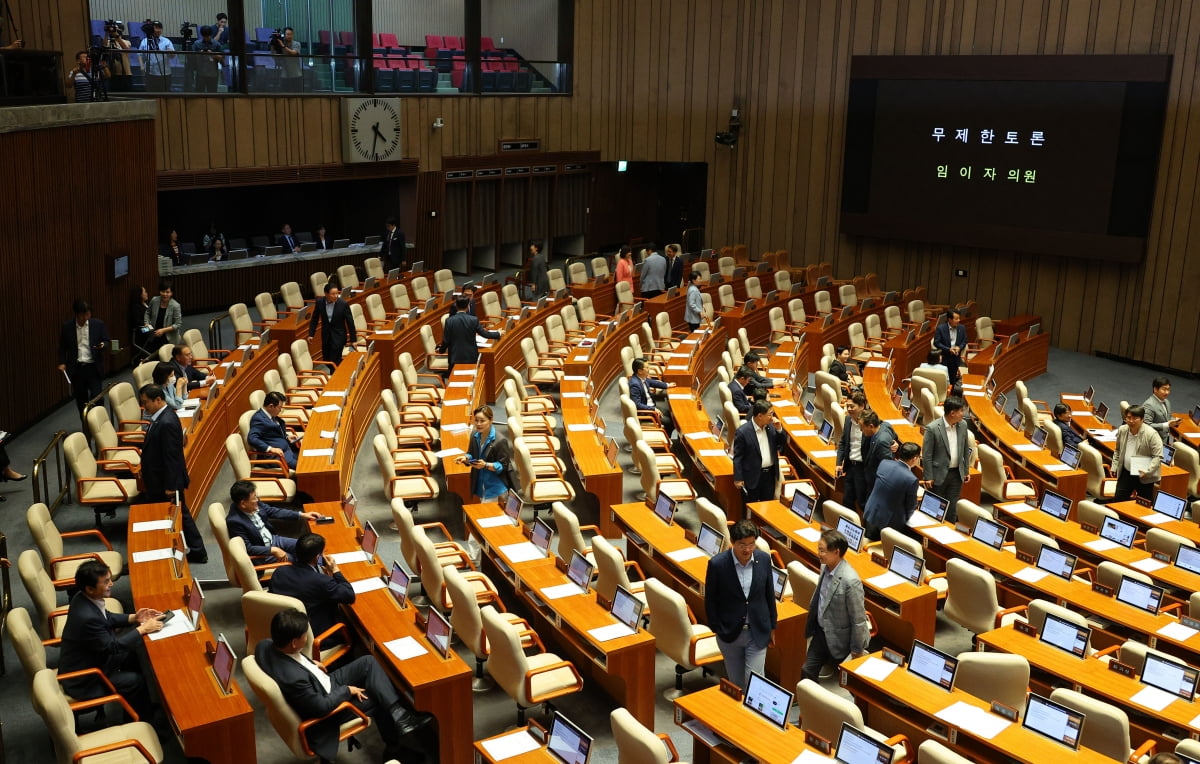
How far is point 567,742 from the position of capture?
17.3 ft

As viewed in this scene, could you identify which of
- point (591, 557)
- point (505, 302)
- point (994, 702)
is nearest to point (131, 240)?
point (505, 302)

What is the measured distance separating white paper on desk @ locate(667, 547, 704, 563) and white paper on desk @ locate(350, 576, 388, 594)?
2088 mm

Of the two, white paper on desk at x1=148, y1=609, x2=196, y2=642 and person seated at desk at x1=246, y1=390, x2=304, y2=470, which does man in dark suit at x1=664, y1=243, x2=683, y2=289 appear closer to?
person seated at desk at x1=246, y1=390, x2=304, y2=470

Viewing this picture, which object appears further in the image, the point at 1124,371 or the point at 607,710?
the point at 1124,371

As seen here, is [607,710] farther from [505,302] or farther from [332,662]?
[505,302]

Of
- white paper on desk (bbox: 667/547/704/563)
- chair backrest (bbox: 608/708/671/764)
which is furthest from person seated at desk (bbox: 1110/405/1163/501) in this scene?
chair backrest (bbox: 608/708/671/764)

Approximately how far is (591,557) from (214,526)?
9.06ft

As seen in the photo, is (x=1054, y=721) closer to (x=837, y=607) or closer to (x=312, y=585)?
(x=837, y=607)

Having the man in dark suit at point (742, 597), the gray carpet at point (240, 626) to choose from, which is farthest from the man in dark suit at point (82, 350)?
the man in dark suit at point (742, 597)

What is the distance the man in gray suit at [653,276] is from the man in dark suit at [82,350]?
867 cm

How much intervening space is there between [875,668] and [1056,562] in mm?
2564

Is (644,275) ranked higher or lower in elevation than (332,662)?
higher

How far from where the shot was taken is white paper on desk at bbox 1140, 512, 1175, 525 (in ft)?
31.8

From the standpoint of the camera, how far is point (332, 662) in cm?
654
